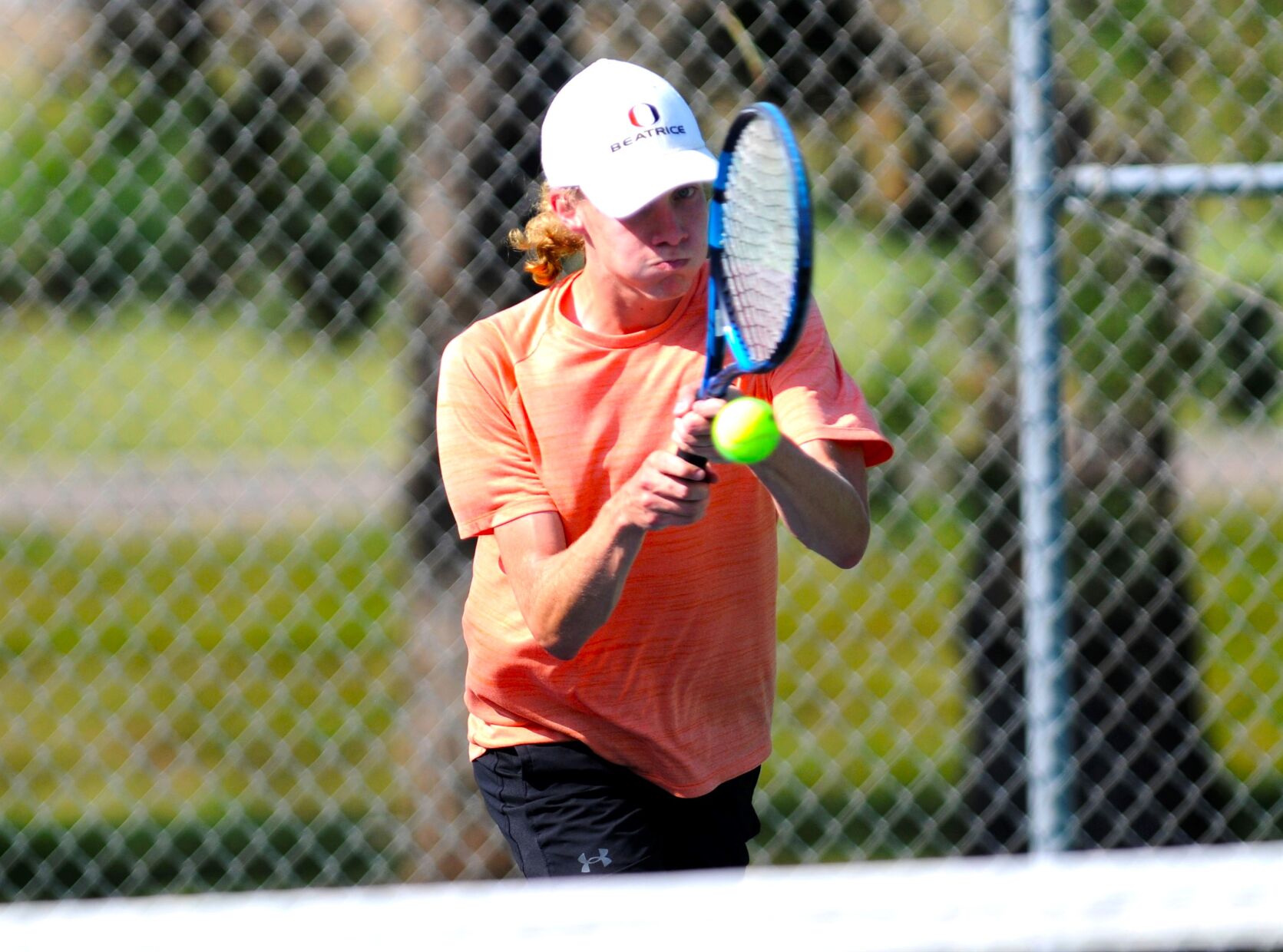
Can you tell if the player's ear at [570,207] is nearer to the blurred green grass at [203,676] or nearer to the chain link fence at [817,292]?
the chain link fence at [817,292]

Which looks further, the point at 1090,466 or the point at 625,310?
the point at 1090,466

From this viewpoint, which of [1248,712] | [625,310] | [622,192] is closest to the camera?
[622,192]

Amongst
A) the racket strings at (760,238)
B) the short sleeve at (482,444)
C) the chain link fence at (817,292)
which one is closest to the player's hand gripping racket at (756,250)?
the racket strings at (760,238)

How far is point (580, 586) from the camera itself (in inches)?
75.5

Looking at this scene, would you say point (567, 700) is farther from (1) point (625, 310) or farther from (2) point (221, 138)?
(2) point (221, 138)

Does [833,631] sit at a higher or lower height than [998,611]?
lower

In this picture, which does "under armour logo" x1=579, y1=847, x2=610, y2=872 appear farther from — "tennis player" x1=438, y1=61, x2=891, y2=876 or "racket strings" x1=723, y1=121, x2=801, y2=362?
"racket strings" x1=723, y1=121, x2=801, y2=362

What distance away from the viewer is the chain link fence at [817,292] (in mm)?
3443

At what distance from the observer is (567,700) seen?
219 cm

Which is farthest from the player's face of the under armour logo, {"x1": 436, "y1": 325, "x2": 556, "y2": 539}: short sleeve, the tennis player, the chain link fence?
the chain link fence

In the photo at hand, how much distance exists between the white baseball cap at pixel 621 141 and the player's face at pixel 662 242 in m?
0.03

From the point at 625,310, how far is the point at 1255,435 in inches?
89.0

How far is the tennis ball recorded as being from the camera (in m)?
1.61

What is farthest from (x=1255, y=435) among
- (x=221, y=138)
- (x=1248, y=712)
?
(x=221, y=138)
